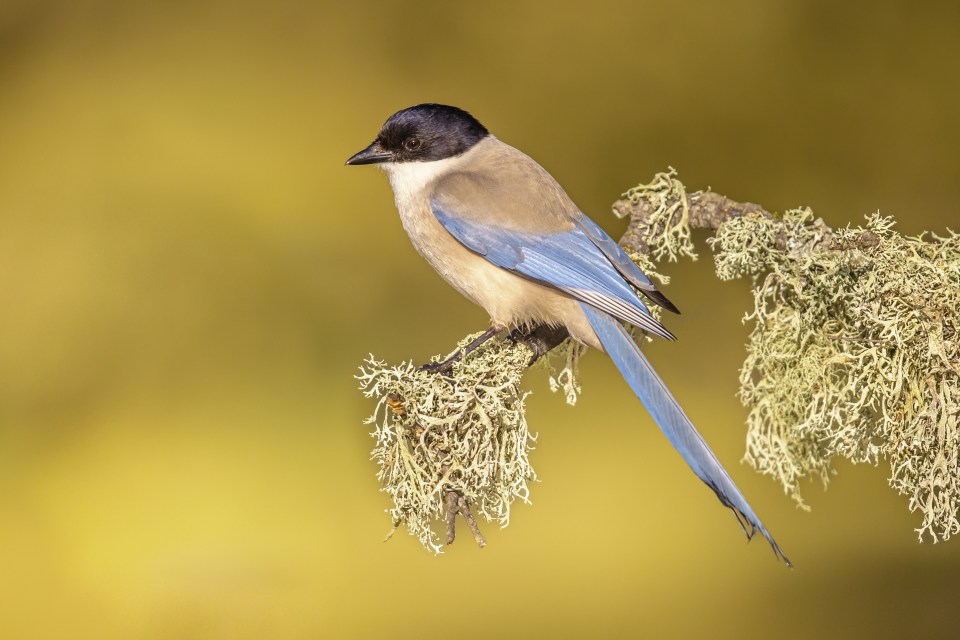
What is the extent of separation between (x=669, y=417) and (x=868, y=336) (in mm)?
364

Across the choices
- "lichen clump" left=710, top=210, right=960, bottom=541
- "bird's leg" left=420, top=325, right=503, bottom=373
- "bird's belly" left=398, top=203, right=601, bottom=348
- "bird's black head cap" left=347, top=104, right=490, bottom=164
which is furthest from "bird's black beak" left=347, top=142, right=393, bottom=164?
"lichen clump" left=710, top=210, right=960, bottom=541

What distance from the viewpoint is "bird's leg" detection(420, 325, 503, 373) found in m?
1.63

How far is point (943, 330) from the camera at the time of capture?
57.5 inches

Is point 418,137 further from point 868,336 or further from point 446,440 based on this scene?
point 868,336

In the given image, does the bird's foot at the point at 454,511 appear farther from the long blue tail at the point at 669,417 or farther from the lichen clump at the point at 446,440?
the long blue tail at the point at 669,417

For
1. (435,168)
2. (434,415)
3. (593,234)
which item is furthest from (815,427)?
(435,168)

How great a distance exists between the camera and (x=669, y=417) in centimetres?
152

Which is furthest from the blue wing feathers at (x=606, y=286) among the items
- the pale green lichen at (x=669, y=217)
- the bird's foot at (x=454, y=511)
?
the bird's foot at (x=454, y=511)

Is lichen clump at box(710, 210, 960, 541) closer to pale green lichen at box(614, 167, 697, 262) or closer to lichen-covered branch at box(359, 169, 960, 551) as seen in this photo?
lichen-covered branch at box(359, 169, 960, 551)

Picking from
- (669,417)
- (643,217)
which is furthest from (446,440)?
(643,217)

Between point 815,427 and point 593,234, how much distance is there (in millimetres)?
519

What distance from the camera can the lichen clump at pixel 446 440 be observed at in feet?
5.02

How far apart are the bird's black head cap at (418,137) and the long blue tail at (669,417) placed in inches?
18.0

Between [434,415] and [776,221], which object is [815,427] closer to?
[776,221]
